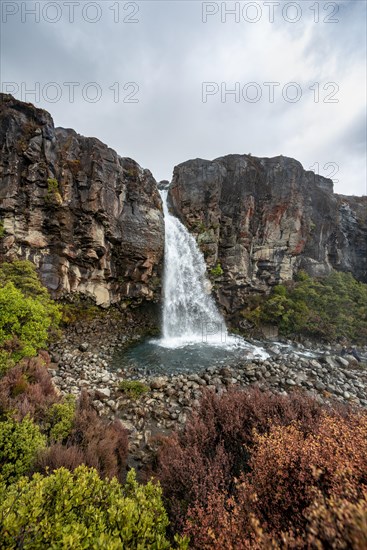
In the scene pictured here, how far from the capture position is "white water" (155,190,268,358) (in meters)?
17.7

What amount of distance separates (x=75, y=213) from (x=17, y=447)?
1495 centimetres

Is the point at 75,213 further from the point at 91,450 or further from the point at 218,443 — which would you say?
the point at 218,443

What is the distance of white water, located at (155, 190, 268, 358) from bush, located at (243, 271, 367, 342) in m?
4.04

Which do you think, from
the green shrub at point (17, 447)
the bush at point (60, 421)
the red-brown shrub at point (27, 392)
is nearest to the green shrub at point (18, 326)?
the red-brown shrub at point (27, 392)

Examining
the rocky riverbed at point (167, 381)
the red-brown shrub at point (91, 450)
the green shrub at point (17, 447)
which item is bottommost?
the rocky riverbed at point (167, 381)

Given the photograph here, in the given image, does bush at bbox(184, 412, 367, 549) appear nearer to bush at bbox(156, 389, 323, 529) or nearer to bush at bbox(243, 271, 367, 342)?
bush at bbox(156, 389, 323, 529)

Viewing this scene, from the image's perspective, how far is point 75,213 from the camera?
15.5 metres

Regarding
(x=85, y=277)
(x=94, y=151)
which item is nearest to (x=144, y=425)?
(x=85, y=277)

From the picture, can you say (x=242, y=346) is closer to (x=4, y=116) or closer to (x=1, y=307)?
(x=1, y=307)

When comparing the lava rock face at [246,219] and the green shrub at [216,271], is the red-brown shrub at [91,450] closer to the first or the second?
the green shrub at [216,271]

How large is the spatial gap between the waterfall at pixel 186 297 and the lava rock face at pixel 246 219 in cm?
167

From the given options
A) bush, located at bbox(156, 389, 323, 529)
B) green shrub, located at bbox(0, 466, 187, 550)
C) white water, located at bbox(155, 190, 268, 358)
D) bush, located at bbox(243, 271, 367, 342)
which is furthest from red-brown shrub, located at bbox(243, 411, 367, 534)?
bush, located at bbox(243, 271, 367, 342)

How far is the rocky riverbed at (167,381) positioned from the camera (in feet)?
22.6

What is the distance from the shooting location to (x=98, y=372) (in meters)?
9.98
